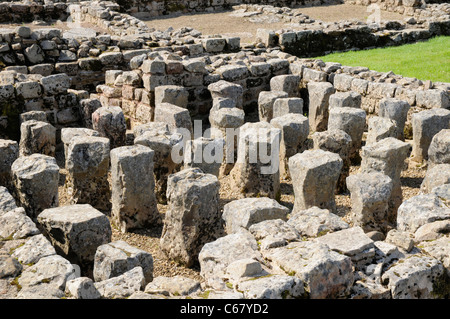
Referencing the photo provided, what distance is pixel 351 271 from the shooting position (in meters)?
5.02

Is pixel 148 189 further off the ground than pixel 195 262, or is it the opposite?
pixel 148 189

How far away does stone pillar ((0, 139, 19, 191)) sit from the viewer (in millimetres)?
8664

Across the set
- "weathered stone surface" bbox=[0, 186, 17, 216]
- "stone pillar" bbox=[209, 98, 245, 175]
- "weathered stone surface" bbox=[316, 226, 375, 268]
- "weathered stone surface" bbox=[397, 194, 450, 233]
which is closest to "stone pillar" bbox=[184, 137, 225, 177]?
"stone pillar" bbox=[209, 98, 245, 175]

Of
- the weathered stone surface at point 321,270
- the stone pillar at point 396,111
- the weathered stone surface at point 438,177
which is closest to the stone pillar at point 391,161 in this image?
the weathered stone surface at point 438,177

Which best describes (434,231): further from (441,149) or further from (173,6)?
(173,6)

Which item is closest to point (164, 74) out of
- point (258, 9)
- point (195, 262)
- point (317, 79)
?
point (317, 79)

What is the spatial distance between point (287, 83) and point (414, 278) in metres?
9.05

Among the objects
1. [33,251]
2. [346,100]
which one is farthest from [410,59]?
[33,251]

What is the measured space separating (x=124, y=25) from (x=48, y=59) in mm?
5300

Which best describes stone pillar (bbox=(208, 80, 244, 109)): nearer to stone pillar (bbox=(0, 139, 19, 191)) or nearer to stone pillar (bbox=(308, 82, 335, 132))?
stone pillar (bbox=(308, 82, 335, 132))

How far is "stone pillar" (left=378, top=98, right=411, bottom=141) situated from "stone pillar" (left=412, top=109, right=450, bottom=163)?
0.54 meters

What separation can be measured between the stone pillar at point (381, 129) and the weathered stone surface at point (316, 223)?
4052 millimetres

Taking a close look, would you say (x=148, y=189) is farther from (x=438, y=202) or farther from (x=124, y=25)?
(x=124, y=25)

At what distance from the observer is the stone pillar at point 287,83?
44.9 ft
